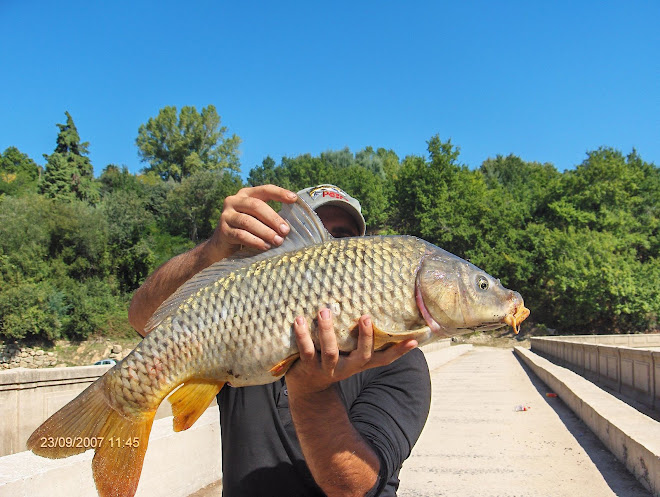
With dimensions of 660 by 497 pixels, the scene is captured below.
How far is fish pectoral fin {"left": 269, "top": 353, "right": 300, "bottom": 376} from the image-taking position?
2014mm

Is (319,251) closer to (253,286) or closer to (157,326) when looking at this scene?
(253,286)

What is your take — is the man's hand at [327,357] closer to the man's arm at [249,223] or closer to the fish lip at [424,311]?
the fish lip at [424,311]

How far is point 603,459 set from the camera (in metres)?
6.40

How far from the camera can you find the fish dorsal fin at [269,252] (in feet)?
7.33

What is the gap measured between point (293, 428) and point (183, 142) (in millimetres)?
78095

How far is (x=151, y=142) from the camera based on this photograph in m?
78.4

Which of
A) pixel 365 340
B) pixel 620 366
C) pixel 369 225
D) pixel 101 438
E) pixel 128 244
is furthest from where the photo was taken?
pixel 369 225

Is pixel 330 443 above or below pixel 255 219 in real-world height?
below

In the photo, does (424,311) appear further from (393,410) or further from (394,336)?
(393,410)

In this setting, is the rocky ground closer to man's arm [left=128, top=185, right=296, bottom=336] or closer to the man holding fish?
the man holding fish

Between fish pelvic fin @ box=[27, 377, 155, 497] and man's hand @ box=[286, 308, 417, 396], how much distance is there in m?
0.59

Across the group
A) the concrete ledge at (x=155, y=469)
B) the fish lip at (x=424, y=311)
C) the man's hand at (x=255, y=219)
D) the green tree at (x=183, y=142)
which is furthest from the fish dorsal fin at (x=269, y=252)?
the green tree at (x=183, y=142)

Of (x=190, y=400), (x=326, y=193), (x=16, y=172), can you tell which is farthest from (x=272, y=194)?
(x=16, y=172)

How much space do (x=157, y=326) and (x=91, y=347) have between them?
4459 cm
